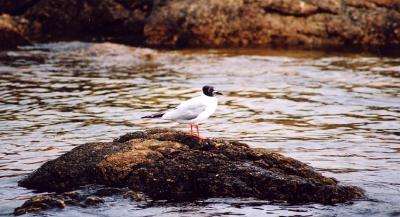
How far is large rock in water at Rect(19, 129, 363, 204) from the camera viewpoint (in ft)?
29.3

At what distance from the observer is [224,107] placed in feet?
53.8

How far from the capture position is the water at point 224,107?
9.24 meters

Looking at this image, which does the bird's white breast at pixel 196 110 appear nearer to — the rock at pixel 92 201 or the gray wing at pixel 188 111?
the gray wing at pixel 188 111

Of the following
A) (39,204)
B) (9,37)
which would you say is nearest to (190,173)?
(39,204)

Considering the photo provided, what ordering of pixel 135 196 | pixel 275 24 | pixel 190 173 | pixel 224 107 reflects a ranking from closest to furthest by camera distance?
1. pixel 135 196
2. pixel 190 173
3. pixel 224 107
4. pixel 275 24

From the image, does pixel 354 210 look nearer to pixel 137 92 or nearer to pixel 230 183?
pixel 230 183

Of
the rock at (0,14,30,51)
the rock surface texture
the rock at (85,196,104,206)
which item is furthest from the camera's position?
the rock surface texture

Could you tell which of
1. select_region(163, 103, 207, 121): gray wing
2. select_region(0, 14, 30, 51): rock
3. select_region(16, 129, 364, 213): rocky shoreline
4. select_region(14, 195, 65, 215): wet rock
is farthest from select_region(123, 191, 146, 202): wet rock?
select_region(0, 14, 30, 51): rock

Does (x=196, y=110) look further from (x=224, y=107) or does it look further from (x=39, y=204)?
(x=224, y=107)

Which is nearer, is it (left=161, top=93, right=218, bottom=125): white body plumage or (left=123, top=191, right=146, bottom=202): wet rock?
(left=123, top=191, right=146, bottom=202): wet rock

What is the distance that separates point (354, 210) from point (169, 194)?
219 cm

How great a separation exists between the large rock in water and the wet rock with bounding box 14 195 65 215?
682 millimetres

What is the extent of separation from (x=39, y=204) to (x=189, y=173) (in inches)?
71.8

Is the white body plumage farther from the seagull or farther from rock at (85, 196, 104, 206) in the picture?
rock at (85, 196, 104, 206)
